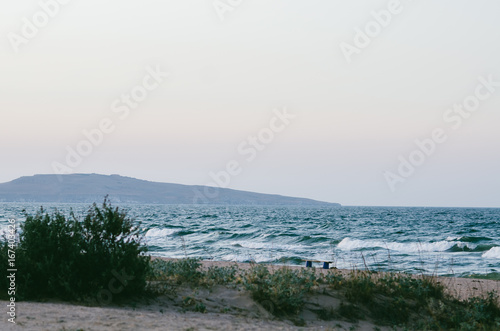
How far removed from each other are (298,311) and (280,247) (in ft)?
82.1

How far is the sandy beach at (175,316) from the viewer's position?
8.35 metres

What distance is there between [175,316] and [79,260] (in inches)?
88.8

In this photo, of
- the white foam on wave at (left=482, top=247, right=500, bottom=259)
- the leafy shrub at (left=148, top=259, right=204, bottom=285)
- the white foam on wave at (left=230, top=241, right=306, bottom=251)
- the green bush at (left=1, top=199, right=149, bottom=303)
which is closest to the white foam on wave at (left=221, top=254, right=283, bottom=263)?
the white foam on wave at (left=230, top=241, right=306, bottom=251)

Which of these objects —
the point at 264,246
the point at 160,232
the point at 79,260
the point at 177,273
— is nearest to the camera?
the point at 79,260

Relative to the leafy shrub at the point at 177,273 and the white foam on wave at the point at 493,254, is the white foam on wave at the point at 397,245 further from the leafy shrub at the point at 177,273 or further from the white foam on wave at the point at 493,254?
the leafy shrub at the point at 177,273

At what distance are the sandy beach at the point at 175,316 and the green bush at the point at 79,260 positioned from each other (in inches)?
17.4

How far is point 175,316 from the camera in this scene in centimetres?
961

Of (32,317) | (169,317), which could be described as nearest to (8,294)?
(32,317)

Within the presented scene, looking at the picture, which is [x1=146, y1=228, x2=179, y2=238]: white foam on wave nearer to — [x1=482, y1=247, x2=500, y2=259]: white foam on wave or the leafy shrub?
[x1=482, y1=247, x2=500, y2=259]: white foam on wave

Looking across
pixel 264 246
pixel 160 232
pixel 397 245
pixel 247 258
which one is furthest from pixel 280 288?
pixel 160 232

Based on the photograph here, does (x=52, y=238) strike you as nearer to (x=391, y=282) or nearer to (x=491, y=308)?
(x=391, y=282)

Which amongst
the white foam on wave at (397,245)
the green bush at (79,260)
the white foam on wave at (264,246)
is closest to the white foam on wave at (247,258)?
the white foam on wave at (264,246)

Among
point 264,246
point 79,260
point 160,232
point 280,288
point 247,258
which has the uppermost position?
point 79,260

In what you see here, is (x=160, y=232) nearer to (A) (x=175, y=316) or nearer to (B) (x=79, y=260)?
(B) (x=79, y=260)
